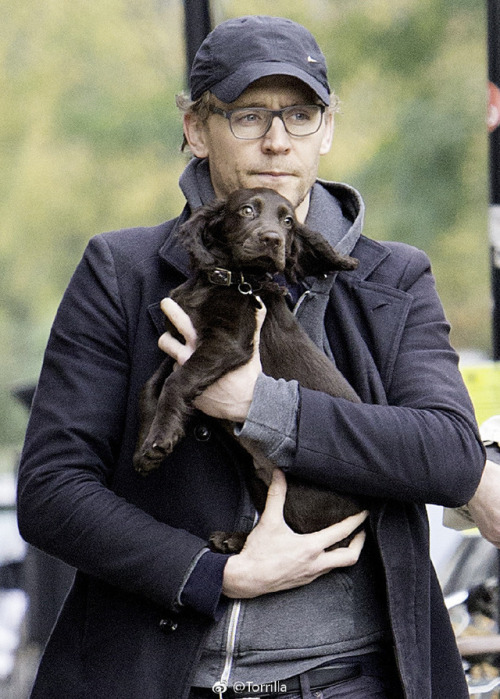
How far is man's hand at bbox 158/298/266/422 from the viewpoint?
1.99 m

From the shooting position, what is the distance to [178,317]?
6.92 feet

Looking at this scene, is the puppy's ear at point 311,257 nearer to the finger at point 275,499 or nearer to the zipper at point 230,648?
the finger at point 275,499

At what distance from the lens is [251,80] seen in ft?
6.91

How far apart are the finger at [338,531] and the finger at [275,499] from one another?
0.26 feet

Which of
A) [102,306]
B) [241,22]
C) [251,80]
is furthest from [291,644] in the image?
[241,22]

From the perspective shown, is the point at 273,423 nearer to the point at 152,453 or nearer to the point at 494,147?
the point at 152,453

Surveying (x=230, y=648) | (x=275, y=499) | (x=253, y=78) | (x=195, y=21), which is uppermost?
(x=195, y=21)

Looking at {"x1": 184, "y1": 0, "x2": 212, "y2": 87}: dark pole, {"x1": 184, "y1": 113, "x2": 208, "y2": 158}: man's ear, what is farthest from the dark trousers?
{"x1": 184, "y1": 0, "x2": 212, "y2": 87}: dark pole

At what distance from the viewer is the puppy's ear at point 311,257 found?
7.06 ft

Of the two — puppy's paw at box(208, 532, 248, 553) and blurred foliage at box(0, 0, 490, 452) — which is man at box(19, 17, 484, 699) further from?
blurred foliage at box(0, 0, 490, 452)

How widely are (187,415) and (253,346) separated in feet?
0.63

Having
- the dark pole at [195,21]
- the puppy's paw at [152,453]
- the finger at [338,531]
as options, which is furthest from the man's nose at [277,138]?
the dark pole at [195,21]

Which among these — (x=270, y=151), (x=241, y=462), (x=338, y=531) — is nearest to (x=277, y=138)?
(x=270, y=151)

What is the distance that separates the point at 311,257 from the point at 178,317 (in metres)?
0.30
